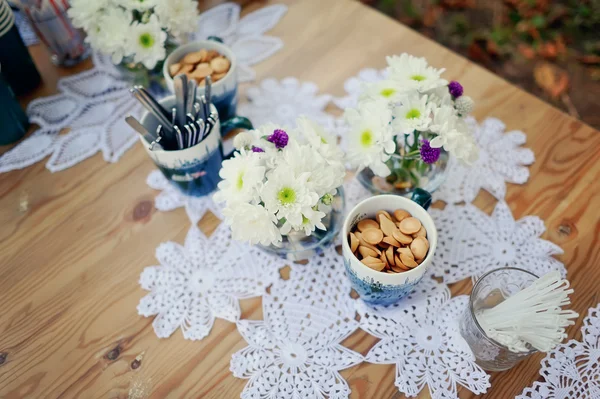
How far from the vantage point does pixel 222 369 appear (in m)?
0.61

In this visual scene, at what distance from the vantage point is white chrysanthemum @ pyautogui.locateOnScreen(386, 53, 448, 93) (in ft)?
2.00

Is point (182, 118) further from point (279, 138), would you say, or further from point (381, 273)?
point (381, 273)

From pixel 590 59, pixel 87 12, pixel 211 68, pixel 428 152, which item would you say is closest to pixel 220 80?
pixel 211 68

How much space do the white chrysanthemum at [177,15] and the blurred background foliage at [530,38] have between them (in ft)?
3.50

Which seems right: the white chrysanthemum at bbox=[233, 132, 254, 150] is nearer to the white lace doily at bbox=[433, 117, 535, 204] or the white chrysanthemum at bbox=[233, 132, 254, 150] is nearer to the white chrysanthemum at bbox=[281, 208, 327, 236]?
the white chrysanthemum at bbox=[281, 208, 327, 236]

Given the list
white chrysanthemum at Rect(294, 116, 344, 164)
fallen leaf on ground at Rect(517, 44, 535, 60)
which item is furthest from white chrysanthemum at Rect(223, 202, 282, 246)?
fallen leaf on ground at Rect(517, 44, 535, 60)

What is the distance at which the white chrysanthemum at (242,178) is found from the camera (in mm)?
545

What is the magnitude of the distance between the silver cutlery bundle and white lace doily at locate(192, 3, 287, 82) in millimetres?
233

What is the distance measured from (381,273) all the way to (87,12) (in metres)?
0.61

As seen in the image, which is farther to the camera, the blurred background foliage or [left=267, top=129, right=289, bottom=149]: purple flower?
the blurred background foliage

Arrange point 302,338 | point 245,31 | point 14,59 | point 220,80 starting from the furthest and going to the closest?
point 245,31, point 14,59, point 220,80, point 302,338

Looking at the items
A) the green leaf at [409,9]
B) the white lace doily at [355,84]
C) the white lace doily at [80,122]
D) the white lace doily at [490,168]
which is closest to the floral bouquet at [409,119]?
the white lace doily at [490,168]

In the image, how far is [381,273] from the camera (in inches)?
21.5

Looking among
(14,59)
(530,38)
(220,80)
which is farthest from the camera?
(530,38)
